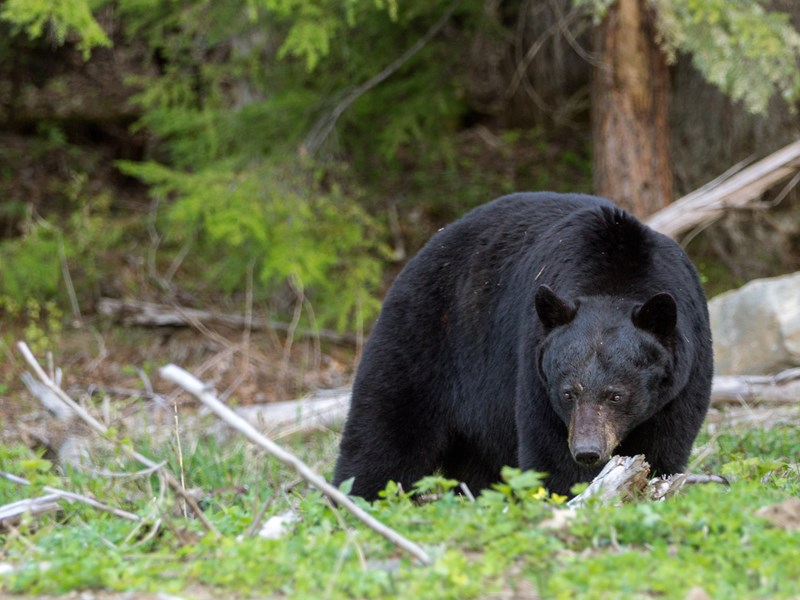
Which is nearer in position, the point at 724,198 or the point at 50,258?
the point at 724,198

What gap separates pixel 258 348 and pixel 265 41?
10.3 ft

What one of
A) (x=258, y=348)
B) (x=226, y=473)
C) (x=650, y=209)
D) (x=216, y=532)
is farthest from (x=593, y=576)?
(x=258, y=348)

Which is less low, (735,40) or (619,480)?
(735,40)

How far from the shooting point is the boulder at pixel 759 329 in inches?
316

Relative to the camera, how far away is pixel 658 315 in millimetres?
4262

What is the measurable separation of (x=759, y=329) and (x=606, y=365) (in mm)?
4355

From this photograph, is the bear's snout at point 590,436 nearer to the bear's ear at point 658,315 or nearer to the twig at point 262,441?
the bear's ear at point 658,315

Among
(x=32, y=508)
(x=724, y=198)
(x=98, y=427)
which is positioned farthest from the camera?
(x=724, y=198)

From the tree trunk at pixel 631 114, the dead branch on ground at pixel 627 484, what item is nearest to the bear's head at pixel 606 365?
the dead branch on ground at pixel 627 484

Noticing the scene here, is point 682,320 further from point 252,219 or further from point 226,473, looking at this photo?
point 252,219

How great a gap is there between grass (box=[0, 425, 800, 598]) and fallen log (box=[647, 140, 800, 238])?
5.11m

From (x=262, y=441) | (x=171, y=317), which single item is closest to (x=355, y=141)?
(x=171, y=317)

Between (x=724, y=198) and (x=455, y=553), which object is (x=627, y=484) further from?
(x=724, y=198)

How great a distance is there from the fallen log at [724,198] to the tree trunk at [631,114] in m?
0.59
